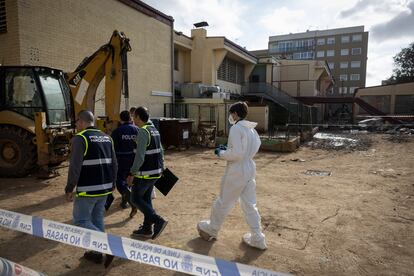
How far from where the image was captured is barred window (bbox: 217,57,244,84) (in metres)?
26.3

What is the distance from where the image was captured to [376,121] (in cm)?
2781

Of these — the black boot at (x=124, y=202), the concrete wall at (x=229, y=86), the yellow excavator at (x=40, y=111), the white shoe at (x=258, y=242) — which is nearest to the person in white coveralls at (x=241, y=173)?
the white shoe at (x=258, y=242)

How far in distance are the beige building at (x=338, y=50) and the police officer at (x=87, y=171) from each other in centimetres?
7371

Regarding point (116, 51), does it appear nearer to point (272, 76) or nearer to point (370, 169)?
point (370, 169)

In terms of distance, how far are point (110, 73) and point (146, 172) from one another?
4.82m

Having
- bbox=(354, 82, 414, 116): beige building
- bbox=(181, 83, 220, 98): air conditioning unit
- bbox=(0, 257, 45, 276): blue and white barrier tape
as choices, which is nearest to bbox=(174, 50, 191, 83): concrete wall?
bbox=(181, 83, 220, 98): air conditioning unit

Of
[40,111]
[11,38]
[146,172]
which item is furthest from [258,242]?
[11,38]

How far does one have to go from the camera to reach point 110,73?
8.25 metres

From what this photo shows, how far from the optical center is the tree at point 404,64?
62.7 m

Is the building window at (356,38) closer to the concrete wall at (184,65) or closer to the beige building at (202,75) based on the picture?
the beige building at (202,75)

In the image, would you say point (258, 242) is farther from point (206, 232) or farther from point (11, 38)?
point (11, 38)

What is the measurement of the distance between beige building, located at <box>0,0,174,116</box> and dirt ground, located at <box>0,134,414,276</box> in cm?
484

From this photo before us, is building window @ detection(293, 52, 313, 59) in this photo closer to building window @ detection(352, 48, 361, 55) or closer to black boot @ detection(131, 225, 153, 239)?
building window @ detection(352, 48, 361, 55)

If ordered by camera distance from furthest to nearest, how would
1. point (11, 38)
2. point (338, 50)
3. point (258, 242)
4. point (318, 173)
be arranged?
point (338, 50), point (11, 38), point (318, 173), point (258, 242)
